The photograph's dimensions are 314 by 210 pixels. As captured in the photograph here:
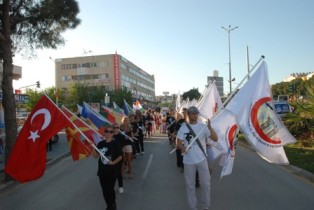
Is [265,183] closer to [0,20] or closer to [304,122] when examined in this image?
[0,20]

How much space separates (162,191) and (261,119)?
302 centimetres

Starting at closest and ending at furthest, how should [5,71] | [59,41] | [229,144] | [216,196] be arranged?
1. [229,144]
2. [216,196]
3. [5,71]
4. [59,41]

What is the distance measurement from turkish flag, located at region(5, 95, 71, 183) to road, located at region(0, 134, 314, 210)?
1.07m

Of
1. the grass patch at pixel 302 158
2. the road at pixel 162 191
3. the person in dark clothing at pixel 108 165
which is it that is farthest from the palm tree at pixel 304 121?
the person in dark clothing at pixel 108 165

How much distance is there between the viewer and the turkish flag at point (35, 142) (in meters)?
7.06

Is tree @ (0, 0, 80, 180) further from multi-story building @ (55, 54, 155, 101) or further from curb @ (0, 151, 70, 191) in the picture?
multi-story building @ (55, 54, 155, 101)

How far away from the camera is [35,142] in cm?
721

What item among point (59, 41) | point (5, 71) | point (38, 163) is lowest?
point (38, 163)

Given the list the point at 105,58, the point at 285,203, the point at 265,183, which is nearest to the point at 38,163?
the point at 285,203

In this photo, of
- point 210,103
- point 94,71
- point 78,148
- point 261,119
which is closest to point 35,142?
point 78,148

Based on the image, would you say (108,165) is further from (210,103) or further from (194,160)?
(210,103)

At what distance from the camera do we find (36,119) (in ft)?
24.4

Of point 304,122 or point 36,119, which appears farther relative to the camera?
point 304,122

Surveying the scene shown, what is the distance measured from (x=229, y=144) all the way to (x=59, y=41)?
8.29 m
